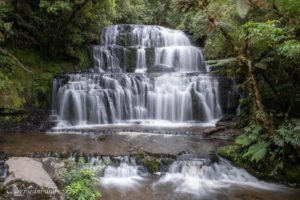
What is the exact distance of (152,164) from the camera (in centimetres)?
604

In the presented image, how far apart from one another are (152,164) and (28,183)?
3365 mm

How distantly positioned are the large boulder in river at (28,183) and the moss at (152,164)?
2884 millimetres

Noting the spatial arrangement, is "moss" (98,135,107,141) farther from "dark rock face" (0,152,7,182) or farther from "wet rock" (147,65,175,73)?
"wet rock" (147,65,175,73)

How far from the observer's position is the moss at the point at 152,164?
5.98 m

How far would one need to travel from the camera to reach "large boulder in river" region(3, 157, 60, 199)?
3223 mm

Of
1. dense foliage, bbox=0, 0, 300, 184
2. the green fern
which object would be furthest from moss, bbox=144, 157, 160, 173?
the green fern

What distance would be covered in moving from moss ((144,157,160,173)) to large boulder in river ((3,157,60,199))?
9.46 ft

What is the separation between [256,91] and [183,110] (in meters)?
6.21

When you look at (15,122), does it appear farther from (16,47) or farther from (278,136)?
(278,136)

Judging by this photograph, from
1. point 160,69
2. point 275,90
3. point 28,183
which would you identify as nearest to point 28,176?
point 28,183

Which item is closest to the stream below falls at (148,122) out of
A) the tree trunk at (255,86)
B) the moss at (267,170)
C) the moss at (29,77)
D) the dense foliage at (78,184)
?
the moss at (267,170)

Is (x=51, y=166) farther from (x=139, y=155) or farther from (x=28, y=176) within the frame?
(x=139, y=155)

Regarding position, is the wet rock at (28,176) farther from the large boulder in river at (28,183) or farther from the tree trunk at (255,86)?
the tree trunk at (255,86)

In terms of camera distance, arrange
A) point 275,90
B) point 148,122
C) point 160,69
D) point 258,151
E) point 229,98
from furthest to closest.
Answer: point 160,69, point 229,98, point 148,122, point 275,90, point 258,151
